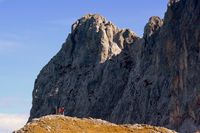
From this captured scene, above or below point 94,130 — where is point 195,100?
above

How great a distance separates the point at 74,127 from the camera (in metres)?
29.5

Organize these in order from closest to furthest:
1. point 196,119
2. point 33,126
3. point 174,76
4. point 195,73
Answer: point 33,126, point 196,119, point 195,73, point 174,76

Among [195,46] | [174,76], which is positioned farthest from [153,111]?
[195,46]

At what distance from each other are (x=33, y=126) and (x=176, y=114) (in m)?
148

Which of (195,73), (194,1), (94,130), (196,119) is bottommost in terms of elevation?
(94,130)

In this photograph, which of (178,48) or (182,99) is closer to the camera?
(182,99)

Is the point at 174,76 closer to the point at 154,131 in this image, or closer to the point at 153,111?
the point at 153,111

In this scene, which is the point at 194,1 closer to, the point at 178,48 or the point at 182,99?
the point at 178,48

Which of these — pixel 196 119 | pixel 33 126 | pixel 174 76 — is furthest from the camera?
pixel 174 76

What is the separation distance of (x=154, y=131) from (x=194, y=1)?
165 m

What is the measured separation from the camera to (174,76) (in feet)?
611

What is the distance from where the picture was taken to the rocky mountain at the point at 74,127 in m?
29.2

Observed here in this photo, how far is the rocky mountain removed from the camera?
2917 cm

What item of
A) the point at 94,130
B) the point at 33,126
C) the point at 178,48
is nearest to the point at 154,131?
the point at 94,130
